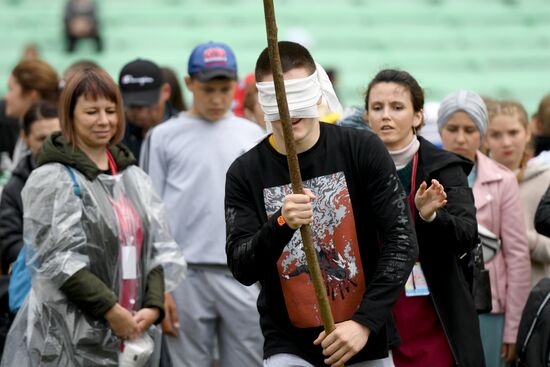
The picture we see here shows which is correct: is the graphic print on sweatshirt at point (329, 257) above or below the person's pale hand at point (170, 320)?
above

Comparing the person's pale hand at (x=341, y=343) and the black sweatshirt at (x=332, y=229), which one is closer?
the person's pale hand at (x=341, y=343)

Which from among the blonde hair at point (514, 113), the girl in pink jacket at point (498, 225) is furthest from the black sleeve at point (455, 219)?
the blonde hair at point (514, 113)

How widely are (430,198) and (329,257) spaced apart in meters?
0.51

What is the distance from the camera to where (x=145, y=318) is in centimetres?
629

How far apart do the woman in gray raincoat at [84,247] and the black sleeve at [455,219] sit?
4.99ft

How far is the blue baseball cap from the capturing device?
295 inches

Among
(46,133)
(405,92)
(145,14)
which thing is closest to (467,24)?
(145,14)

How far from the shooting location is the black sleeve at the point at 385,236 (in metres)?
4.94

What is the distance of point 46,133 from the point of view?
777 cm

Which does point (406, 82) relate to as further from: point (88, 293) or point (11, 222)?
point (11, 222)

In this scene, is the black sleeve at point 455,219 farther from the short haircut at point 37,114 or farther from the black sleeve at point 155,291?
the short haircut at point 37,114

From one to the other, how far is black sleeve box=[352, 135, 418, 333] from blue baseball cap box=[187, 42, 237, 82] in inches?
98.3

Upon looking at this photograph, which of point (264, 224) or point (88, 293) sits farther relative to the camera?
A: point (88, 293)

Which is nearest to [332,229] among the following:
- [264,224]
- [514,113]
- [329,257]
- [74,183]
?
[329,257]
